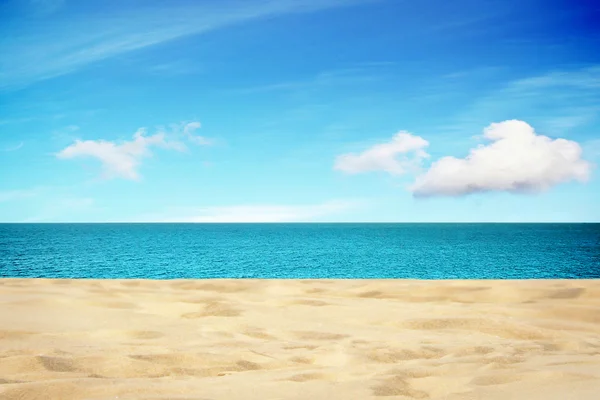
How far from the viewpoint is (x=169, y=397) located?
3.17m

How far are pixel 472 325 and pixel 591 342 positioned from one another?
1368mm

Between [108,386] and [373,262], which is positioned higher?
[108,386]

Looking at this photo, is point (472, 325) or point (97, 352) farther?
point (472, 325)

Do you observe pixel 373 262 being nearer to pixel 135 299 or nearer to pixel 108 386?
pixel 135 299

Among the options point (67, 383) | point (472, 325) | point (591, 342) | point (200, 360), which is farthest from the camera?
point (472, 325)

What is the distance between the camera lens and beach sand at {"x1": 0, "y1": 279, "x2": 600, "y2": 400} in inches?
136

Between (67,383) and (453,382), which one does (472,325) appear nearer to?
(453,382)

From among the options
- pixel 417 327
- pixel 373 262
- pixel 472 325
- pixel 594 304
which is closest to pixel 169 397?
pixel 417 327

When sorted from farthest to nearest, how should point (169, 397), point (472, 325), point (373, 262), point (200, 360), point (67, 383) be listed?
point (373, 262) < point (472, 325) < point (200, 360) < point (67, 383) < point (169, 397)

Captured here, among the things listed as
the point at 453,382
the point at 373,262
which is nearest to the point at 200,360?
the point at 453,382

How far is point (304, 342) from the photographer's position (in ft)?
17.3

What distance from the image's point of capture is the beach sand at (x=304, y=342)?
11.3 feet

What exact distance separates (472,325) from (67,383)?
4.88 m

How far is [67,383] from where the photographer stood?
3408mm
